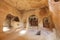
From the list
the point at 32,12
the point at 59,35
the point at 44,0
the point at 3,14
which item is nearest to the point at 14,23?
the point at 32,12

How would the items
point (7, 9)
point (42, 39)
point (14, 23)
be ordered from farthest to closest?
point (14, 23), point (7, 9), point (42, 39)

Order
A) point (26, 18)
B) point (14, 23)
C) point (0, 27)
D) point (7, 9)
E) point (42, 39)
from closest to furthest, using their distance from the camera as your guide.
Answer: point (42, 39) < point (0, 27) < point (7, 9) < point (26, 18) < point (14, 23)

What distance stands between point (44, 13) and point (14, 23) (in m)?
4.34

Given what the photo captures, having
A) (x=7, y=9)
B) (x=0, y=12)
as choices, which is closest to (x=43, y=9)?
(x=7, y=9)

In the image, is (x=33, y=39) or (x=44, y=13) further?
(x=44, y=13)

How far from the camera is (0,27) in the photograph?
5.20 metres

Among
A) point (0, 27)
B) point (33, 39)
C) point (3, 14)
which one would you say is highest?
point (3, 14)

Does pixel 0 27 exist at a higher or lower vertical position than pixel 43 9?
lower

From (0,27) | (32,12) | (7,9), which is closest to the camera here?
(0,27)

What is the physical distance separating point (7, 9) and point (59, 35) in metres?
3.19

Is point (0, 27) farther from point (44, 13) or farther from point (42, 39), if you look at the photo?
point (44, 13)

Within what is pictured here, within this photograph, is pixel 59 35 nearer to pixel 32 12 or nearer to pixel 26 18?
pixel 32 12

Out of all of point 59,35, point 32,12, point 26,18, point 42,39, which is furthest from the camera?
point 26,18

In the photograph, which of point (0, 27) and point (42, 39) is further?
point (0, 27)
